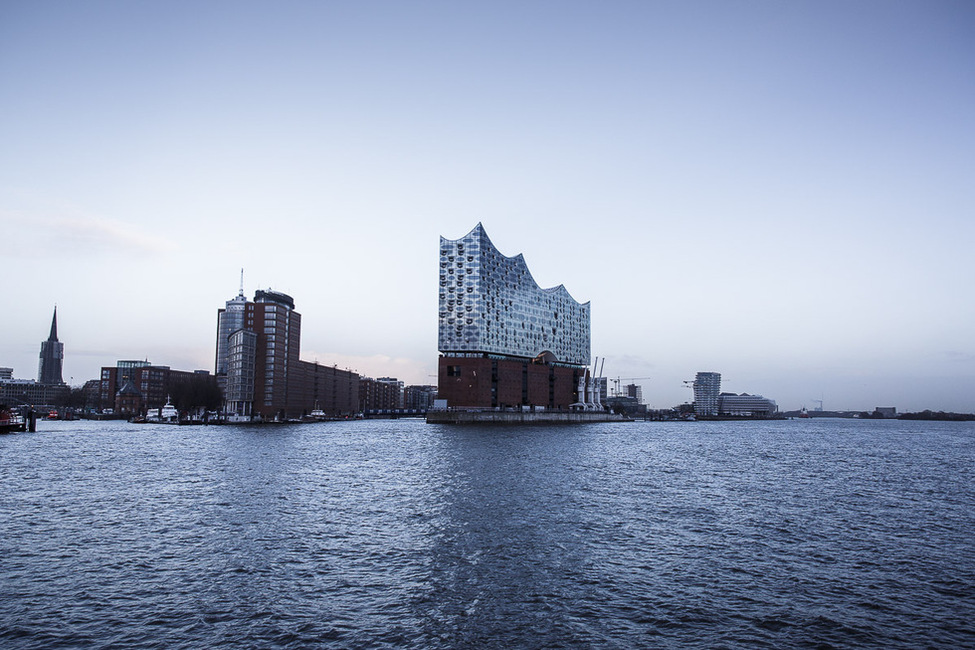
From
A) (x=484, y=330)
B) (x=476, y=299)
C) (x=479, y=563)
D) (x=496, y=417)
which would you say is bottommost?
(x=496, y=417)

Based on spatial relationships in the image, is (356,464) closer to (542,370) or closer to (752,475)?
(752,475)

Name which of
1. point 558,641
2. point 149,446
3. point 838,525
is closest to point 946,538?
point 838,525

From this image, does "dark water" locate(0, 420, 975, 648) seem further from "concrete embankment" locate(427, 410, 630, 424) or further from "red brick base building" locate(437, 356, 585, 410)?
"red brick base building" locate(437, 356, 585, 410)

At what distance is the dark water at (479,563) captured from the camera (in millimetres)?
15883

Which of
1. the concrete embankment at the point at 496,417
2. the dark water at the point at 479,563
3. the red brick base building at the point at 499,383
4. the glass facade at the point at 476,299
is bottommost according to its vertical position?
the concrete embankment at the point at 496,417

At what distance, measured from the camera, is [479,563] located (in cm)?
2156

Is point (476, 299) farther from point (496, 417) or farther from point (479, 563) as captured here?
point (479, 563)

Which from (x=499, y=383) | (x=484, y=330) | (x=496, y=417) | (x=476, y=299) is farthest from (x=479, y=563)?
(x=499, y=383)

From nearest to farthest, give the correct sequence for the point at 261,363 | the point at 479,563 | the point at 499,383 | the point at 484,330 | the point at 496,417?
1. the point at 479,563
2. the point at 496,417
3. the point at 261,363
4. the point at 484,330
5. the point at 499,383

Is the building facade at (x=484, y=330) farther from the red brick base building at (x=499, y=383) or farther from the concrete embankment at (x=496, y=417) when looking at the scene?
the concrete embankment at (x=496, y=417)

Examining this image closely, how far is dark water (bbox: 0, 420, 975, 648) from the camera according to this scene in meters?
15.9

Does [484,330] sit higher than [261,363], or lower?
higher

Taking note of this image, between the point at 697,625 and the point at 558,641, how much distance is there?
12.8 ft

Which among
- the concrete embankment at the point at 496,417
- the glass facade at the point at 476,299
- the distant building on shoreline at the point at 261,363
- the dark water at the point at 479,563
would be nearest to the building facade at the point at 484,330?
the glass facade at the point at 476,299
